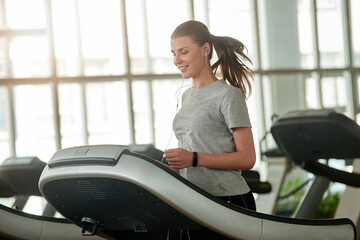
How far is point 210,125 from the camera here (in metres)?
1.61

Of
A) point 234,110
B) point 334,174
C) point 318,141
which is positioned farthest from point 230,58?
point 334,174

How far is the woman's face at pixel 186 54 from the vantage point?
164cm

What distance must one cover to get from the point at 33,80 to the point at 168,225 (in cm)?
326

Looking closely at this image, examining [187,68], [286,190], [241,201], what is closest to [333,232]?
[241,201]

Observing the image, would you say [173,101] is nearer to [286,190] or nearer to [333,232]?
[286,190]

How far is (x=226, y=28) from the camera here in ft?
17.5

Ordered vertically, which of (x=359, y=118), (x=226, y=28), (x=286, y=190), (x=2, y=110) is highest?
(x=226, y=28)

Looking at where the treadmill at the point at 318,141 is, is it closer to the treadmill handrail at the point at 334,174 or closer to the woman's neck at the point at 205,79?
the treadmill handrail at the point at 334,174

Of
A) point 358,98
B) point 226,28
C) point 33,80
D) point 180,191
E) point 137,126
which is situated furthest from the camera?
point 358,98

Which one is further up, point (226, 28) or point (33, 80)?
point (226, 28)

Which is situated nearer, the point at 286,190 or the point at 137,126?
the point at 137,126

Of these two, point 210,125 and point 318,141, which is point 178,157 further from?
point 318,141

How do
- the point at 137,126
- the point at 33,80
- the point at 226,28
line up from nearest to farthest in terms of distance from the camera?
the point at 33,80 → the point at 137,126 → the point at 226,28

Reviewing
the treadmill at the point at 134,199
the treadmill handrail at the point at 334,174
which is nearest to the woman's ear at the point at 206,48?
the treadmill at the point at 134,199
